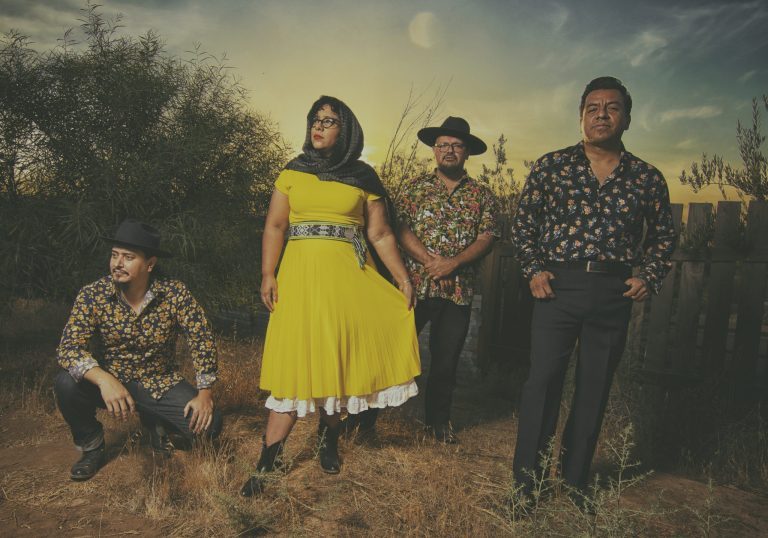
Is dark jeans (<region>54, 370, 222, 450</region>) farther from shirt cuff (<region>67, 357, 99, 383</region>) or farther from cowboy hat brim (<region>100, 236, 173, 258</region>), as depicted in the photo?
cowboy hat brim (<region>100, 236, 173, 258</region>)

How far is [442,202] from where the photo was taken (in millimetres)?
4070

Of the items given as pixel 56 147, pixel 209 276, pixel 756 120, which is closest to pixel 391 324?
pixel 209 276

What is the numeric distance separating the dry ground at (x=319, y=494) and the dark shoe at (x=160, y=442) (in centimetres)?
8

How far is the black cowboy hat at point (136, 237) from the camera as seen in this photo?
10.4 ft

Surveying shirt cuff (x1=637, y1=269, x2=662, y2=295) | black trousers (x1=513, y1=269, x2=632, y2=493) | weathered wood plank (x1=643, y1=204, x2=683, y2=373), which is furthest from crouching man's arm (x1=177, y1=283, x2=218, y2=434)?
weathered wood plank (x1=643, y1=204, x2=683, y2=373)

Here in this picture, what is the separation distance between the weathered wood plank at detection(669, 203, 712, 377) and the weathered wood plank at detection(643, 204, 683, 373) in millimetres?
109

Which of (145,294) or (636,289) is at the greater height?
(636,289)

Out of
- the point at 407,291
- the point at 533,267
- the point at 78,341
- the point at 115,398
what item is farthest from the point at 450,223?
the point at 78,341

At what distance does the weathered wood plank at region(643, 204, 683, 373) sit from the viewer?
5242 mm

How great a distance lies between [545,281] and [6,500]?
11.0ft

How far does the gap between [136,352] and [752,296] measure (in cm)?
524

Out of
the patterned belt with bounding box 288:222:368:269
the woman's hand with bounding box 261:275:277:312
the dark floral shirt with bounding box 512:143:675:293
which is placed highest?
the dark floral shirt with bounding box 512:143:675:293

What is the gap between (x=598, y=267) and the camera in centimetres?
279

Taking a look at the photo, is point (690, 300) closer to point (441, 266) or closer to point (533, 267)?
point (441, 266)
